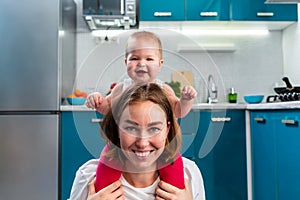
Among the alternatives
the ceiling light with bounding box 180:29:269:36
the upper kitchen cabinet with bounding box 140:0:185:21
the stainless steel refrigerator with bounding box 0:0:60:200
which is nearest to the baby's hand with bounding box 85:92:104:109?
the stainless steel refrigerator with bounding box 0:0:60:200

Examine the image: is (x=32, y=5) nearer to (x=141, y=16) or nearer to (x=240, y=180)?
(x=141, y=16)

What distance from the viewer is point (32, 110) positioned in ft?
6.67

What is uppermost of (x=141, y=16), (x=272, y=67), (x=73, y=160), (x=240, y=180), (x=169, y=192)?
(x=141, y=16)

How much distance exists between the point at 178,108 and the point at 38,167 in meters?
1.73

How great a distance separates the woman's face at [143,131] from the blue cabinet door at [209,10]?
1967 mm

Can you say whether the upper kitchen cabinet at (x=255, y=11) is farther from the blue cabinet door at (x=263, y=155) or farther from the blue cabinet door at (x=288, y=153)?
the blue cabinet door at (x=288, y=153)

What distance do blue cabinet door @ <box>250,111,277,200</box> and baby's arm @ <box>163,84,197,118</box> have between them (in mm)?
1347

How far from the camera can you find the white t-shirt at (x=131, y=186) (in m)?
0.60

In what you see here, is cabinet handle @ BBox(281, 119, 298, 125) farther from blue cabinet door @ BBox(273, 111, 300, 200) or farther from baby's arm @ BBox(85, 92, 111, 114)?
baby's arm @ BBox(85, 92, 111, 114)

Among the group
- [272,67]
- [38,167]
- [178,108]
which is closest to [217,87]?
[178,108]

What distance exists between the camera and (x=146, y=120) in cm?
47

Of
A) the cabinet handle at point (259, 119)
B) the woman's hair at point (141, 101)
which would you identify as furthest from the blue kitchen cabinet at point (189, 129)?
the cabinet handle at point (259, 119)

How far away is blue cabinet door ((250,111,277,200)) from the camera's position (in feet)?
5.79

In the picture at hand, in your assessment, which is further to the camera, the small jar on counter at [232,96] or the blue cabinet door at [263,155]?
the small jar on counter at [232,96]
